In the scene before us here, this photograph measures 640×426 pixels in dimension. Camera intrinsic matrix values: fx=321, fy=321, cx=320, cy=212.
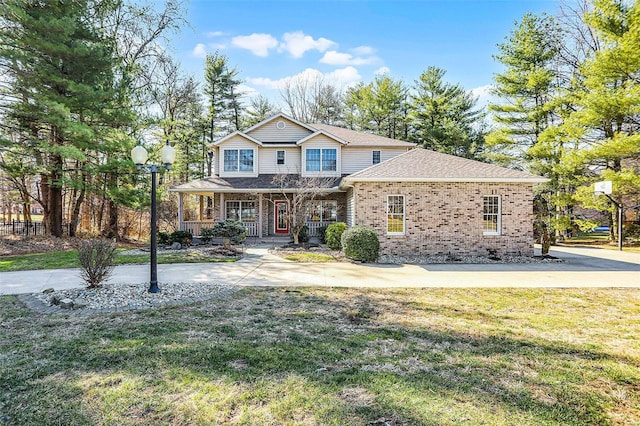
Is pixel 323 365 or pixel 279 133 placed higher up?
pixel 279 133

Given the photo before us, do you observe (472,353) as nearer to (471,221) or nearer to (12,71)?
(471,221)

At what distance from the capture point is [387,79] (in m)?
29.0

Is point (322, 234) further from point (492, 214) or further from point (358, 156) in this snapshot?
point (492, 214)

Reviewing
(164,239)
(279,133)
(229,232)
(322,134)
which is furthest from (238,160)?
(164,239)

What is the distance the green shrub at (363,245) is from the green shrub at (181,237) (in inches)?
346

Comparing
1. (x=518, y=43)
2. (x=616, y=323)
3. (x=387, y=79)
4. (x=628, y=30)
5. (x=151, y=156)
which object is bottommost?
(x=616, y=323)

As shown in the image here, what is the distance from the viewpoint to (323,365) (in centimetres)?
→ 359

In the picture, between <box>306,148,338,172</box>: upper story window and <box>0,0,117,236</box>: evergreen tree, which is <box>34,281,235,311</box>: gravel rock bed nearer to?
<box>0,0,117,236</box>: evergreen tree

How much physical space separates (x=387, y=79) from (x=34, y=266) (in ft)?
91.2

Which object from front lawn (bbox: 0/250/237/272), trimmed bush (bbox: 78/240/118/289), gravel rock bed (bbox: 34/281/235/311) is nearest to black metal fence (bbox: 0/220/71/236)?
front lawn (bbox: 0/250/237/272)

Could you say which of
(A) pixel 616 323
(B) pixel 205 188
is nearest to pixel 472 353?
(A) pixel 616 323

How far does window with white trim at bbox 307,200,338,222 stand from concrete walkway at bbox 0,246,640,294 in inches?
292

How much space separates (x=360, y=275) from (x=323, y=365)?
565 cm

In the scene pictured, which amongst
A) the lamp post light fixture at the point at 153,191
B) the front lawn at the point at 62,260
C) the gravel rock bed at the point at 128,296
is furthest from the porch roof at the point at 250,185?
the gravel rock bed at the point at 128,296
